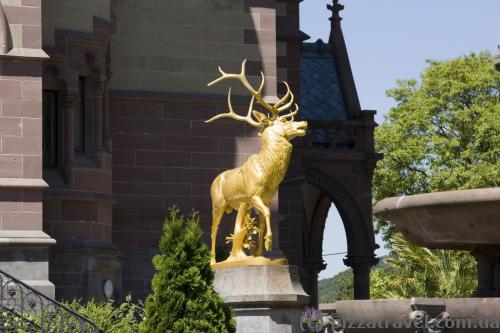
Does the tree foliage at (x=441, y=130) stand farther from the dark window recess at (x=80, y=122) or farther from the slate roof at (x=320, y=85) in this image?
the dark window recess at (x=80, y=122)

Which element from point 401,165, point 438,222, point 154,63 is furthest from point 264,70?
point 401,165

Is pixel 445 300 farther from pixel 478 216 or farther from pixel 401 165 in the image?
pixel 401 165

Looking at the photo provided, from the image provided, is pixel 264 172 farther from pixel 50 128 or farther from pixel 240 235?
pixel 50 128

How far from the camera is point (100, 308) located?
2258cm

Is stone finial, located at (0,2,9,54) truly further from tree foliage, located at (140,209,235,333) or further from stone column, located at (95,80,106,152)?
tree foliage, located at (140,209,235,333)

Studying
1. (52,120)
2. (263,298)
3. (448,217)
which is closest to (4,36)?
(52,120)

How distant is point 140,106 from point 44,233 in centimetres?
486

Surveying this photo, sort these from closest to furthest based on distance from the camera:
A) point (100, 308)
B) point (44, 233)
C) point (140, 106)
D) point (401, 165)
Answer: point (100, 308), point (44, 233), point (140, 106), point (401, 165)

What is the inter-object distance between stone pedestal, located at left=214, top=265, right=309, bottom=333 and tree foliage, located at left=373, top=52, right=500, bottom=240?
25101mm

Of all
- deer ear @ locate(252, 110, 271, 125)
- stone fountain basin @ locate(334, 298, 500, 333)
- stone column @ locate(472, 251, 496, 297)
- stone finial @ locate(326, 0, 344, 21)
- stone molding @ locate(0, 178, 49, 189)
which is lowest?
stone fountain basin @ locate(334, 298, 500, 333)

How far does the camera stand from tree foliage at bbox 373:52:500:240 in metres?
48.1

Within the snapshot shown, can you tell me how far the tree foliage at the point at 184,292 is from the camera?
20.0 metres

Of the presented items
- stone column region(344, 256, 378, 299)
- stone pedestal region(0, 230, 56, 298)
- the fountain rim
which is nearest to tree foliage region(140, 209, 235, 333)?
stone pedestal region(0, 230, 56, 298)

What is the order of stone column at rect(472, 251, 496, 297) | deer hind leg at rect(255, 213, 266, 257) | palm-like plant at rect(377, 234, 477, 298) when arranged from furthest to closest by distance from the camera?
palm-like plant at rect(377, 234, 477, 298), deer hind leg at rect(255, 213, 266, 257), stone column at rect(472, 251, 496, 297)
